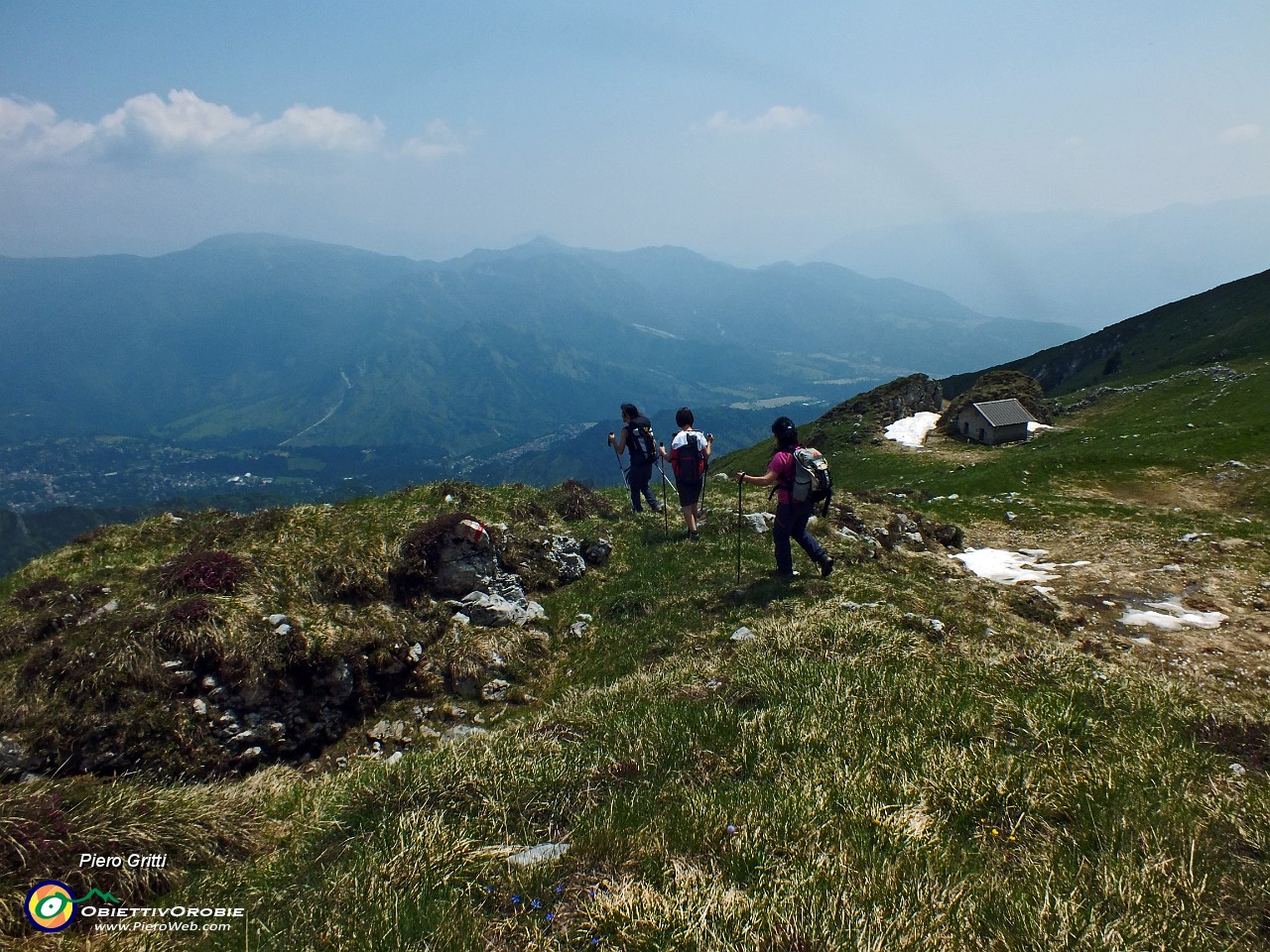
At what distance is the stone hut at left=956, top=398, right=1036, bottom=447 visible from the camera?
169 feet

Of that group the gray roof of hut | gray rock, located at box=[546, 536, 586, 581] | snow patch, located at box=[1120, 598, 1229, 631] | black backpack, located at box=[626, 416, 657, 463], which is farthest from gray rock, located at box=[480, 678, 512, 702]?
the gray roof of hut

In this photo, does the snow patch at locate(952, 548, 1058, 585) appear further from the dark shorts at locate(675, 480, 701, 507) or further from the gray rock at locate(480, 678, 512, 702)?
the gray rock at locate(480, 678, 512, 702)

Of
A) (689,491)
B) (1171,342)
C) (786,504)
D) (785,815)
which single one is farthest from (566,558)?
(1171,342)

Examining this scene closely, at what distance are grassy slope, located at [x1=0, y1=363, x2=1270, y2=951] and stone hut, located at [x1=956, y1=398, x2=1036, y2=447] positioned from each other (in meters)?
46.5

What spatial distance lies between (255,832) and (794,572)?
1100 cm

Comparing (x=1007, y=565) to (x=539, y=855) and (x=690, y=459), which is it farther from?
(x=539, y=855)

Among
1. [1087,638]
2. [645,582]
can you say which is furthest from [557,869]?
[1087,638]

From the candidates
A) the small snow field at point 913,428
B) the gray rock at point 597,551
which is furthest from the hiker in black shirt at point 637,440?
the small snow field at point 913,428

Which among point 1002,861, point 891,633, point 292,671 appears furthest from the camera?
point 292,671

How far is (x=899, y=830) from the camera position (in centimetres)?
514

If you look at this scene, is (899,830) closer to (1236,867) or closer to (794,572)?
(1236,867)

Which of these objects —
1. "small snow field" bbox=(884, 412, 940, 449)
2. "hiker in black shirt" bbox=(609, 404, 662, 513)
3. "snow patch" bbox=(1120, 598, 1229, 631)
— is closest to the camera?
"snow patch" bbox=(1120, 598, 1229, 631)

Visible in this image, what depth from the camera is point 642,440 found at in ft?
61.2

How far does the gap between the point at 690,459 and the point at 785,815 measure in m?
11.4
